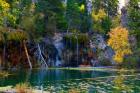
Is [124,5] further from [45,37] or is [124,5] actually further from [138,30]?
[45,37]

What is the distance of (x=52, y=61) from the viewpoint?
→ 78.8 m

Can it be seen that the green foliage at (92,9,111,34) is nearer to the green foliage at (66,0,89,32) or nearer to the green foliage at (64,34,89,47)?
the green foliage at (66,0,89,32)

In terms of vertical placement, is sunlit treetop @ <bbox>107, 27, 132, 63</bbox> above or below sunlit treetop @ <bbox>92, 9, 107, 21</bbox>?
below

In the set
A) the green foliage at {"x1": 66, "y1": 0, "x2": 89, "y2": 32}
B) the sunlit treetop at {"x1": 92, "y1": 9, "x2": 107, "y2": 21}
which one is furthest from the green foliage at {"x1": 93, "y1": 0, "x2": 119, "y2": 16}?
the green foliage at {"x1": 66, "y1": 0, "x2": 89, "y2": 32}

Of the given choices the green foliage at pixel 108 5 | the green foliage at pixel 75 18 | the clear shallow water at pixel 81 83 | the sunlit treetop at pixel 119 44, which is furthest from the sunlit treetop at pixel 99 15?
the clear shallow water at pixel 81 83

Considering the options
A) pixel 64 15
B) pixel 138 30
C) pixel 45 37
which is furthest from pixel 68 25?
pixel 138 30

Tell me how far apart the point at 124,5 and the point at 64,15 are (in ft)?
59.3

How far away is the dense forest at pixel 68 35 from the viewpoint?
74188mm

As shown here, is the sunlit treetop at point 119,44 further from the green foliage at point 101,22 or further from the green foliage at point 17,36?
the green foliage at point 17,36

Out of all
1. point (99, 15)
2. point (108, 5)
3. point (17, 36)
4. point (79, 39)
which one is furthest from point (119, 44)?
point (108, 5)

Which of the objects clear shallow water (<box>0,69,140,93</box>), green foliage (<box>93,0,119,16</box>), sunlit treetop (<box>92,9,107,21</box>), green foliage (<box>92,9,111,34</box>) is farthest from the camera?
green foliage (<box>93,0,119,16</box>)

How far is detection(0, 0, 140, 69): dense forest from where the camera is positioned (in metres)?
74.2

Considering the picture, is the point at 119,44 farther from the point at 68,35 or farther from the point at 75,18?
the point at 75,18

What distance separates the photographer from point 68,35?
83.0 meters
